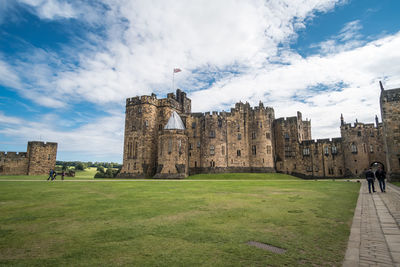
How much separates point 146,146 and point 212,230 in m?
44.1

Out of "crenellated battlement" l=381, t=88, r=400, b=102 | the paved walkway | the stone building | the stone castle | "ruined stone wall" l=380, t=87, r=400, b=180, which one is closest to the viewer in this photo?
the paved walkway

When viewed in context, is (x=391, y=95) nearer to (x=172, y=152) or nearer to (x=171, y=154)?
(x=172, y=152)

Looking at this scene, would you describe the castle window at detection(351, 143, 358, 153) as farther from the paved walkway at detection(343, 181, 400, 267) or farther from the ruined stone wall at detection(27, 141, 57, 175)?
the ruined stone wall at detection(27, 141, 57, 175)

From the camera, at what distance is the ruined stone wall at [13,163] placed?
48781 millimetres

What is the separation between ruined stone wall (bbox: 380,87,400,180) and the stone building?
216ft

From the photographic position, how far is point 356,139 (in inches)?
1855

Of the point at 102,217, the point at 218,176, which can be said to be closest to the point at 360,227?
the point at 102,217

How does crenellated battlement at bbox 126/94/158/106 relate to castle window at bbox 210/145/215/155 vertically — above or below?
above

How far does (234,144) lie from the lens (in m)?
52.9

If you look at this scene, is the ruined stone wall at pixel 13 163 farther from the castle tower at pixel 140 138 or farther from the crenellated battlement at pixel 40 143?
the castle tower at pixel 140 138

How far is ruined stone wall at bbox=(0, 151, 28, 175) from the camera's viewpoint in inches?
1921

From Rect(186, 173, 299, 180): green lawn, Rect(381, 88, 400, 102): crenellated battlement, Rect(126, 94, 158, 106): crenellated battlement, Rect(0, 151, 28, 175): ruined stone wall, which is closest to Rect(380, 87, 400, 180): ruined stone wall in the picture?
Rect(381, 88, 400, 102): crenellated battlement

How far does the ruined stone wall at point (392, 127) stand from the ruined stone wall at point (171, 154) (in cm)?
3344

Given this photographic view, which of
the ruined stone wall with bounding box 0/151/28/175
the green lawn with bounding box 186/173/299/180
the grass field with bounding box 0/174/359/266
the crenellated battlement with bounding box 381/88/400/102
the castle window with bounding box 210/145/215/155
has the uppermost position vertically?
the crenellated battlement with bounding box 381/88/400/102
